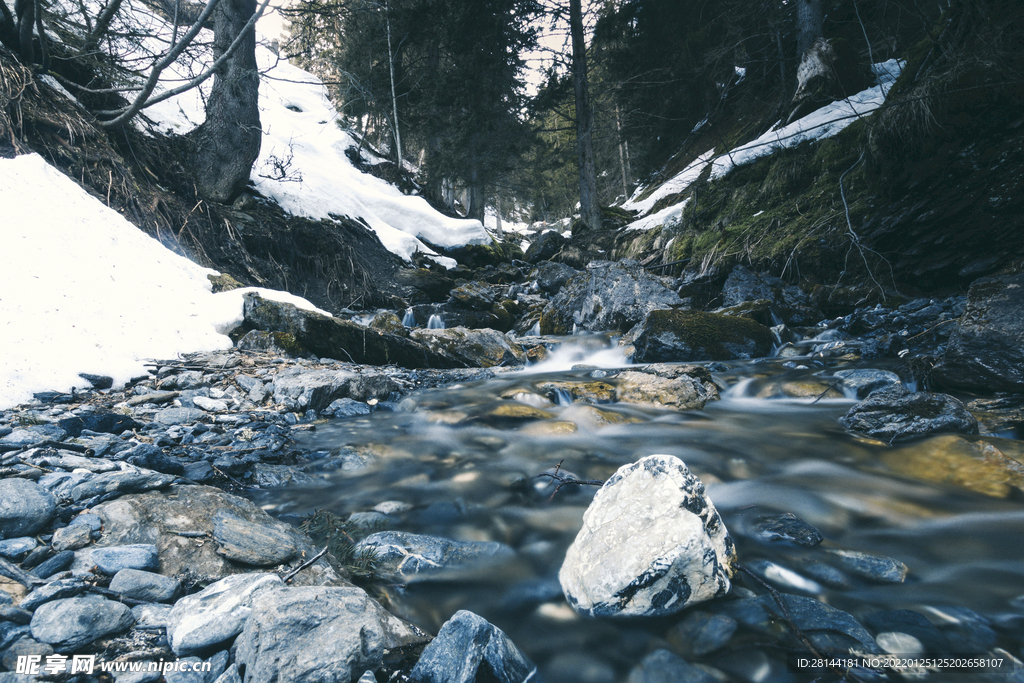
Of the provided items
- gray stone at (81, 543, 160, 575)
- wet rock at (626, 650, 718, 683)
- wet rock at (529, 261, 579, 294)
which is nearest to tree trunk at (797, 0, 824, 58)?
wet rock at (529, 261, 579, 294)

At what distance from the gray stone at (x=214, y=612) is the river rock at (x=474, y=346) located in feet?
17.0

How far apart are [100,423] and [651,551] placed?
3429 mm

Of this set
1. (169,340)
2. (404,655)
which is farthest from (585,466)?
(169,340)

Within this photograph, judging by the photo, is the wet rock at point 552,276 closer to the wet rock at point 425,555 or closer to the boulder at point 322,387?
the boulder at point 322,387

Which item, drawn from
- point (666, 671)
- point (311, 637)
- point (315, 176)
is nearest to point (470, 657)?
point (311, 637)

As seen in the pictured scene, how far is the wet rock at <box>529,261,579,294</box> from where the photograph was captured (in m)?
12.1

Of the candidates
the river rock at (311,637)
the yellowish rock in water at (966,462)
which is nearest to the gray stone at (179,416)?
the river rock at (311,637)

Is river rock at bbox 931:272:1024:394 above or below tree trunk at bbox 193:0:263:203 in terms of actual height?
below

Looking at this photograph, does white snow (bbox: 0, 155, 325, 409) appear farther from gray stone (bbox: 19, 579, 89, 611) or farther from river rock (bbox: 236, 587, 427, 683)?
river rock (bbox: 236, 587, 427, 683)

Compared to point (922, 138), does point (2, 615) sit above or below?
below

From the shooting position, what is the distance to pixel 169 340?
14.9 ft

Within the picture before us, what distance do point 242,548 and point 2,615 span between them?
0.61m

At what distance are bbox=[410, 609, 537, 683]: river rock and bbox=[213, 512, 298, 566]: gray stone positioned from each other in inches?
29.9

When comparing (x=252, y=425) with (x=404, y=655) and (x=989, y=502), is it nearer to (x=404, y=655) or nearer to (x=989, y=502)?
(x=404, y=655)
